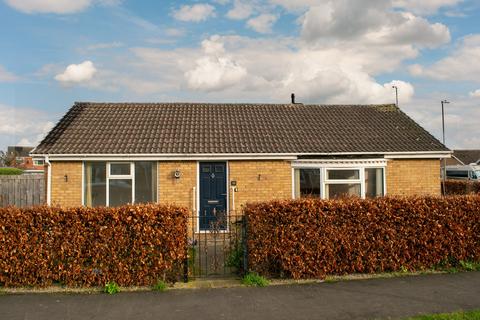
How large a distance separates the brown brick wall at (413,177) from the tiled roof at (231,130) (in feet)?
1.53

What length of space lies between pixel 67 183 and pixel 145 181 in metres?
2.21

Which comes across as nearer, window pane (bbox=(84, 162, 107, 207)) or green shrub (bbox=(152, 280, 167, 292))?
green shrub (bbox=(152, 280, 167, 292))

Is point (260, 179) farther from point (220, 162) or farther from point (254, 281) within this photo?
point (254, 281)

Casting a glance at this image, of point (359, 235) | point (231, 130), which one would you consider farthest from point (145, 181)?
point (359, 235)

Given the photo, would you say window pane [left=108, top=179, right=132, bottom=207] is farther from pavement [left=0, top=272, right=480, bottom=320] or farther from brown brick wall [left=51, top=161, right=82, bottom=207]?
pavement [left=0, top=272, right=480, bottom=320]

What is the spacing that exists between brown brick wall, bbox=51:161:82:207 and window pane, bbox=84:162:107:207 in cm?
23

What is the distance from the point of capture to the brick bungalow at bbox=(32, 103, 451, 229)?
1239 centimetres

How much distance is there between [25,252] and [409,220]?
22.2 ft

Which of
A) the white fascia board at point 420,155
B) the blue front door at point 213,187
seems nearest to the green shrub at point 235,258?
the blue front door at point 213,187

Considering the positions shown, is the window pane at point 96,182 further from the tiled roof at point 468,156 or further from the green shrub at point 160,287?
the tiled roof at point 468,156

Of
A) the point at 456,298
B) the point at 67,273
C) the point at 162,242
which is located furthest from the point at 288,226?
the point at 67,273

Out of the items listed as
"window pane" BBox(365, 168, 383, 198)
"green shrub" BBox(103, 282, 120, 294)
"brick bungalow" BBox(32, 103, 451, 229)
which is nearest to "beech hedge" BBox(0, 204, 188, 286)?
"green shrub" BBox(103, 282, 120, 294)

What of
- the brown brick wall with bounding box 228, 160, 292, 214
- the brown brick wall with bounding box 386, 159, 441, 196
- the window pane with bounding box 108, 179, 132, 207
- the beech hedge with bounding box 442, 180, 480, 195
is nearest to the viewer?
the window pane with bounding box 108, 179, 132, 207

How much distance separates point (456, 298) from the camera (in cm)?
649
